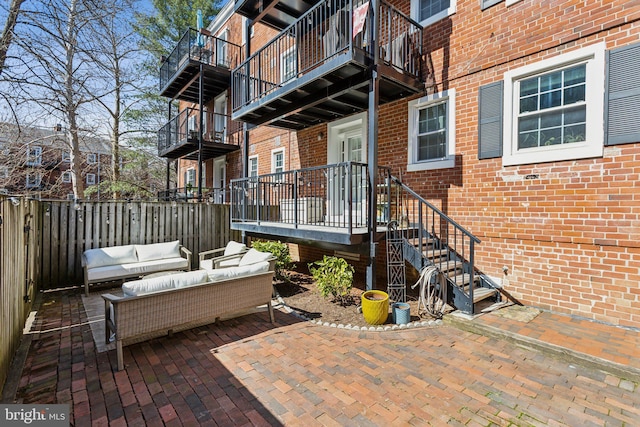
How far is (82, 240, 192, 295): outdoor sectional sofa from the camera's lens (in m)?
6.11

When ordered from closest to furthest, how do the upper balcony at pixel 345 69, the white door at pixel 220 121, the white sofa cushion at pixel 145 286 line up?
1. the white sofa cushion at pixel 145 286
2. the upper balcony at pixel 345 69
3. the white door at pixel 220 121

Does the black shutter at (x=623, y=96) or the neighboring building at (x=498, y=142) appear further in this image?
the neighboring building at (x=498, y=142)

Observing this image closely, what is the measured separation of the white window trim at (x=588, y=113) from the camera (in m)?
4.16

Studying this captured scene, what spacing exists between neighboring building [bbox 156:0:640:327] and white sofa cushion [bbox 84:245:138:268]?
2820 mm

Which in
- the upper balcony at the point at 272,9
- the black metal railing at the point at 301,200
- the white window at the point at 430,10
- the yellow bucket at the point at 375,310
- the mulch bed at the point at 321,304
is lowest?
the mulch bed at the point at 321,304

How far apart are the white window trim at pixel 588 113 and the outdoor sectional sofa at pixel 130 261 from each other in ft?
23.5

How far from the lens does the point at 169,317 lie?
3.61 metres

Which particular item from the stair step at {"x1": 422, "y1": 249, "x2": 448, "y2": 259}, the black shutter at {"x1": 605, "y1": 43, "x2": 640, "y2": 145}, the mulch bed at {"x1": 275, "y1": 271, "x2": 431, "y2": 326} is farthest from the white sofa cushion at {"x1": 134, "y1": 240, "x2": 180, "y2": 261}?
the black shutter at {"x1": 605, "y1": 43, "x2": 640, "y2": 145}

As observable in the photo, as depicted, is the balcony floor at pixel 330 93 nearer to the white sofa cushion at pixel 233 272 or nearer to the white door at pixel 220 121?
the white sofa cushion at pixel 233 272

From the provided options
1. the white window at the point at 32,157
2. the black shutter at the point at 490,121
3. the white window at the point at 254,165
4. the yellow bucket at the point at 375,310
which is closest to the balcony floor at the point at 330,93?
the black shutter at the point at 490,121

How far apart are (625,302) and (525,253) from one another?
1.27 m

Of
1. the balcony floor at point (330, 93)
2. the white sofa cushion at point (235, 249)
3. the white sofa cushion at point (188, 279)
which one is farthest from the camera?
the white sofa cushion at point (235, 249)

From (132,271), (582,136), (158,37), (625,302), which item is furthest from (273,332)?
(158,37)

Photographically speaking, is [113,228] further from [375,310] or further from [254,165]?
[375,310]
